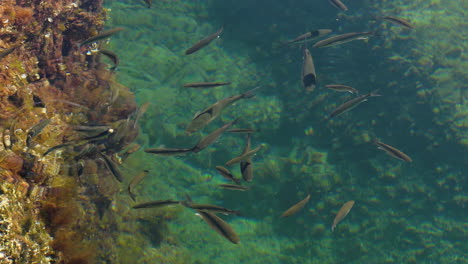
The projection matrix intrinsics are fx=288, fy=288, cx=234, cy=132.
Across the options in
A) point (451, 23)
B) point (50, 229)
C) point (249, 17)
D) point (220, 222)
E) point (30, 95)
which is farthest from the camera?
point (249, 17)

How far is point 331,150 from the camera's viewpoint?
26.7 ft

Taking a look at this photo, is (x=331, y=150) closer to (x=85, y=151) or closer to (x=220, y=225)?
(x=220, y=225)

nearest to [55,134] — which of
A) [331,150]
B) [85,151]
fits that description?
[85,151]

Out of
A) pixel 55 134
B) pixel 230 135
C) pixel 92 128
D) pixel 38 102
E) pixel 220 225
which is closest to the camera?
pixel 220 225

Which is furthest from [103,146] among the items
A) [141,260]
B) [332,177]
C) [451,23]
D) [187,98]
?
[451,23]

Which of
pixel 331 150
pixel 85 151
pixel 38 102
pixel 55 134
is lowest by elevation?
pixel 331 150

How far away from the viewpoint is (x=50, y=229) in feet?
9.93

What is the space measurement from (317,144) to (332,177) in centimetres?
106

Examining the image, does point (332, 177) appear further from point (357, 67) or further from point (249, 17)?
point (249, 17)

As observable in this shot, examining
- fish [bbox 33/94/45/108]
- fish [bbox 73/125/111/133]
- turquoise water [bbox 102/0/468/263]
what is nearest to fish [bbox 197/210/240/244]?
fish [bbox 73/125/111/133]

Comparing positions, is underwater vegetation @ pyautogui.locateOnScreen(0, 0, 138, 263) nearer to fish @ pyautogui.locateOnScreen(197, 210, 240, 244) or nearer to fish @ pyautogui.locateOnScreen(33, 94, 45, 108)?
fish @ pyautogui.locateOnScreen(33, 94, 45, 108)

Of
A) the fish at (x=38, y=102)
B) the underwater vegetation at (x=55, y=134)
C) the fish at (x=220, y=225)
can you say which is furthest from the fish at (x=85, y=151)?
the fish at (x=220, y=225)

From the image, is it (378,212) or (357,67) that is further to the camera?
(357,67)

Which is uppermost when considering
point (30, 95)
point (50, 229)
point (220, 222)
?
point (30, 95)
